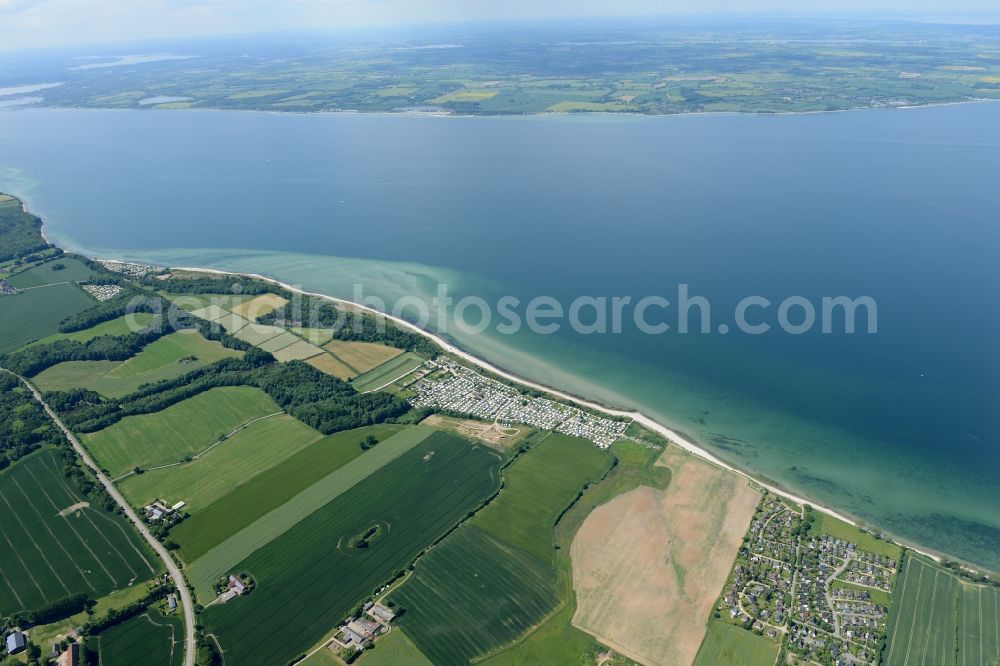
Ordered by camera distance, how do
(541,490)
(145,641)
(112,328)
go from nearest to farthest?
(145,641) < (541,490) < (112,328)

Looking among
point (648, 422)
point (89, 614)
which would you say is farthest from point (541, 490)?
point (89, 614)

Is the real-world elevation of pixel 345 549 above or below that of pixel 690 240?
below

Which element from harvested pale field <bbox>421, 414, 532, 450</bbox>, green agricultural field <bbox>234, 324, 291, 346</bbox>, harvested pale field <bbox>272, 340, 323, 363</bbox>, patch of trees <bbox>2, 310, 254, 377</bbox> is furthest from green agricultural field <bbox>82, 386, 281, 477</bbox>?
harvested pale field <bbox>421, 414, 532, 450</bbox>

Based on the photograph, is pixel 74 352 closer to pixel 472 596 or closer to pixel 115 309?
pixel 115 309

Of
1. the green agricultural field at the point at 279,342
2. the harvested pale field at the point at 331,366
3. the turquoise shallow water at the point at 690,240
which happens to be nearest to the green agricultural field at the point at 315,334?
the green agricultural field at the point at 279,342

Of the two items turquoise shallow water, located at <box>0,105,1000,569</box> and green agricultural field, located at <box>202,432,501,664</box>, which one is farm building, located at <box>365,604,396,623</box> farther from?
turquoise shallow water, located at <box>0,105,1000,569</box>

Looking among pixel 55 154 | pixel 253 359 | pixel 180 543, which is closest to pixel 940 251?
pixel 253 359

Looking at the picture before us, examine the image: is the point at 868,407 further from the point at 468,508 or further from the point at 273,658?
the point at 273,658
